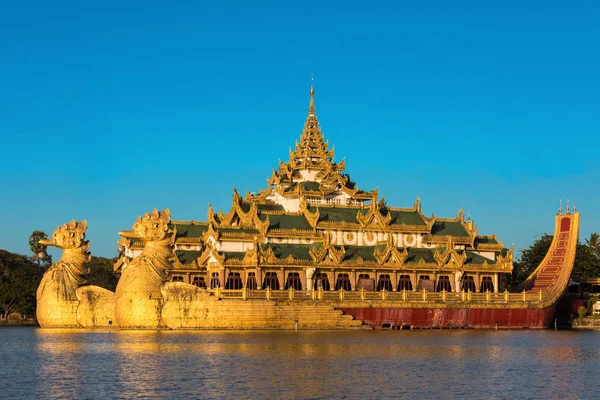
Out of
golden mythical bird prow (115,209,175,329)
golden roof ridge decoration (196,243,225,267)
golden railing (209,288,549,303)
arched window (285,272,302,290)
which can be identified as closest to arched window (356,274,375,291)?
golden railing (209,288,549,303)

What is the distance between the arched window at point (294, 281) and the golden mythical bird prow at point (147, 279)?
816 cm

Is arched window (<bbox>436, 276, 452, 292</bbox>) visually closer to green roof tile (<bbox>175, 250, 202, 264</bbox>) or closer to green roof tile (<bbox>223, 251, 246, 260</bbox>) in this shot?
green roof tile (<bbox>223, 251, 246, 260</bbox>)

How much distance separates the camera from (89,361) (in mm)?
42875

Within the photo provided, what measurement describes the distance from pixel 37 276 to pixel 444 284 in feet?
105

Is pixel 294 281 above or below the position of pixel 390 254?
below

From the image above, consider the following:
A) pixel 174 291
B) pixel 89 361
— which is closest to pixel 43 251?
pixel 174 291

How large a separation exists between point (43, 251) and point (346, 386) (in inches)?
2571

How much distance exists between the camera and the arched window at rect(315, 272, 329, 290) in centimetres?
6675

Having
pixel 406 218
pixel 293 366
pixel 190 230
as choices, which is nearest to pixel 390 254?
pixel 406 218

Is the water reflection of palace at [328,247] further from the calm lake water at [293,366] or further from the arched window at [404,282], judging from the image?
the calm lake water at [293,366]

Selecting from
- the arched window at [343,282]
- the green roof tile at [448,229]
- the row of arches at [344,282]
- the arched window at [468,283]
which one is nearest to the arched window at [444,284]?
the row of arches at [344,282]

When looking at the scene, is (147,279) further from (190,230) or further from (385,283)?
(385,283)

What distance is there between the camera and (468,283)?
7169 centimetres

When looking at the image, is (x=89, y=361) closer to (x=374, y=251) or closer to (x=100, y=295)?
(x=100, y=295)
